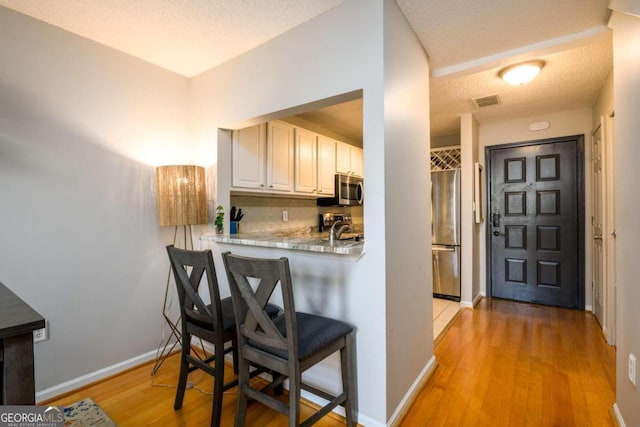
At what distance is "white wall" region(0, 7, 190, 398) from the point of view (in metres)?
1.87

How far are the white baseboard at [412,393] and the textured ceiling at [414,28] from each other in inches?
89.5

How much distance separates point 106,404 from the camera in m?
1.92

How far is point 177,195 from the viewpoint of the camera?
2268 millimetres

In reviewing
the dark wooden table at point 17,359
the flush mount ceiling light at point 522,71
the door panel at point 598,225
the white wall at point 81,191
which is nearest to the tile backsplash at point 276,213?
the white wall at point 81,191

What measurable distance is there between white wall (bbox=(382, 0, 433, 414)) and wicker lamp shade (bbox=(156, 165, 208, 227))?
138 cm

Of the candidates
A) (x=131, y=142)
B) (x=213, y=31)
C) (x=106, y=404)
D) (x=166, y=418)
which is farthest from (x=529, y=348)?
(x=131, y=142)

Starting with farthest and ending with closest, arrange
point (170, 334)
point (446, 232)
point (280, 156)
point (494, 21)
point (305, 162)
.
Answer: point (446, 232), point (305, 162), point (280, 156), point (170, 334), point (494, 21)

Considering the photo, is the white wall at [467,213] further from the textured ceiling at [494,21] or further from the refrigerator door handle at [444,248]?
the textured ceiling at [494,21]

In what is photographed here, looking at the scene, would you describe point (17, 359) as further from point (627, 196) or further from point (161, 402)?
point (627, 196)

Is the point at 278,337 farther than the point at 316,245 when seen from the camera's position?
No

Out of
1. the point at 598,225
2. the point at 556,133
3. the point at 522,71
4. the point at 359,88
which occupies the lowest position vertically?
the point at 598,225

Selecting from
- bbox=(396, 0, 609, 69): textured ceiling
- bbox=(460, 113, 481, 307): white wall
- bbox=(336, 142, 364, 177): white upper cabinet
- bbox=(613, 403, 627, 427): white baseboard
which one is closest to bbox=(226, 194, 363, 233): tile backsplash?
bbox=(336, 142, 364, 177): white upper cabinet

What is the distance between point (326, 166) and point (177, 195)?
200cm

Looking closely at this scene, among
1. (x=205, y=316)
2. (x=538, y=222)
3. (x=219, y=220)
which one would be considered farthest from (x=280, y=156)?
(x=538, y=222)
